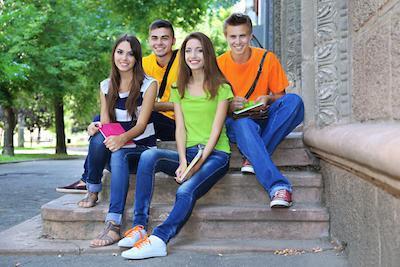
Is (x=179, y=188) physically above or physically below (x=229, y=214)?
above

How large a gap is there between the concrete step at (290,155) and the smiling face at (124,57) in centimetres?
111

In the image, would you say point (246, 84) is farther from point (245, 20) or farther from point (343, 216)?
point (343, 216)

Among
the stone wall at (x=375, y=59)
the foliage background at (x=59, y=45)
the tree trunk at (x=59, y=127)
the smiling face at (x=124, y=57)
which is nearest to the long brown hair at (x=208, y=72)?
the smiling face at (x=124, y=57)

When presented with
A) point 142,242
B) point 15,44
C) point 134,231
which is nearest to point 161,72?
point 134,231

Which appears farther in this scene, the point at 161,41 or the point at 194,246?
the point at 161,41

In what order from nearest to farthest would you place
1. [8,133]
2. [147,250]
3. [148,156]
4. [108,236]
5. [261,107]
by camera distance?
[147,250]
[108,236]
[148,156]
[261,107]
[8,133]

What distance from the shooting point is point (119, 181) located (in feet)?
11.9

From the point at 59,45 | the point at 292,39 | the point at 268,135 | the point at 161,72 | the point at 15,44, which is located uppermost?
the point at 59,45

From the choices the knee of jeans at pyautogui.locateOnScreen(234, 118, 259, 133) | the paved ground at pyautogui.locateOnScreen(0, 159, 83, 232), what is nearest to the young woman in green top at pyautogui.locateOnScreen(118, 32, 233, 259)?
the knee of jeans at pyautogui.locateOnScreen(234, 118, 259, 133)

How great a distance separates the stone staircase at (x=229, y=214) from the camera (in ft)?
11.9

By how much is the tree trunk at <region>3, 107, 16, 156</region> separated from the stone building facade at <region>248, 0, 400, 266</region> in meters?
19.8

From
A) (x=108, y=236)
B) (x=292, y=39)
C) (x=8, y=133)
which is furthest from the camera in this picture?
(x=8, y=133)

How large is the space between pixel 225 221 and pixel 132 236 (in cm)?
70

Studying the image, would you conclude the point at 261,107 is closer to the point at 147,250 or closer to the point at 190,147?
the point at 190,147
